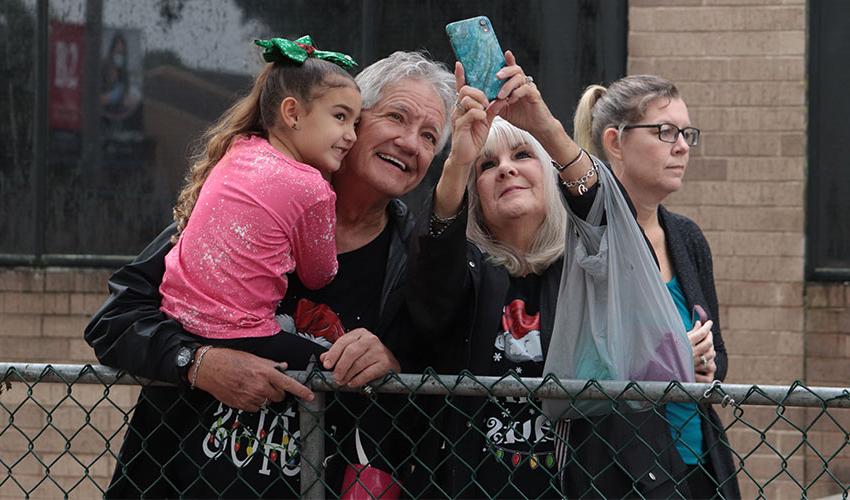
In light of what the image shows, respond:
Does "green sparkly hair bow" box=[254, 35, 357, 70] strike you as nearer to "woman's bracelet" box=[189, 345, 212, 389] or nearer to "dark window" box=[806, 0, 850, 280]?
"woman's bracelet" box=[189, 345, 212, 389]

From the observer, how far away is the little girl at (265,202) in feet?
10.3

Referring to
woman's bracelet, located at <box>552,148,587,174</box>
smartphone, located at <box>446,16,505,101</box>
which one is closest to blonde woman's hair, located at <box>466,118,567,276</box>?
woman's bracelet, located at <box>552,148,587,174</box>

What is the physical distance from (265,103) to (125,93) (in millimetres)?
3350

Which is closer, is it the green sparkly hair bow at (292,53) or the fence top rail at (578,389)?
the fence top rail at (578,389)

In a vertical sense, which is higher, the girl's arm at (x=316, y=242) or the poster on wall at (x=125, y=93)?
the poster on wall at (x=125, y=93)

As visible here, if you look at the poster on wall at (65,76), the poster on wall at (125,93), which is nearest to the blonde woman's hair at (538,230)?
the poster on wall at (125,93)

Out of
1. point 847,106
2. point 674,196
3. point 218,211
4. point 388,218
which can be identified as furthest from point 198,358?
point 847,106

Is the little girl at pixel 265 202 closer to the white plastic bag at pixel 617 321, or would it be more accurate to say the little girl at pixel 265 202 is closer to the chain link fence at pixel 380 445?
the chain link fence at pixel 380 445

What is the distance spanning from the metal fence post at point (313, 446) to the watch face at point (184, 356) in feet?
0.96

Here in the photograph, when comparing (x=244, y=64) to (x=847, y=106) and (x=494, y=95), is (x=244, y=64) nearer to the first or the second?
(x=847, y=106)

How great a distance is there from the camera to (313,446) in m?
3.02

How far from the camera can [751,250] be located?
6.15 m

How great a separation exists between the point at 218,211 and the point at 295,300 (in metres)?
0.34

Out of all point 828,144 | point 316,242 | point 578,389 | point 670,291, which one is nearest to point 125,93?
point 828,144
